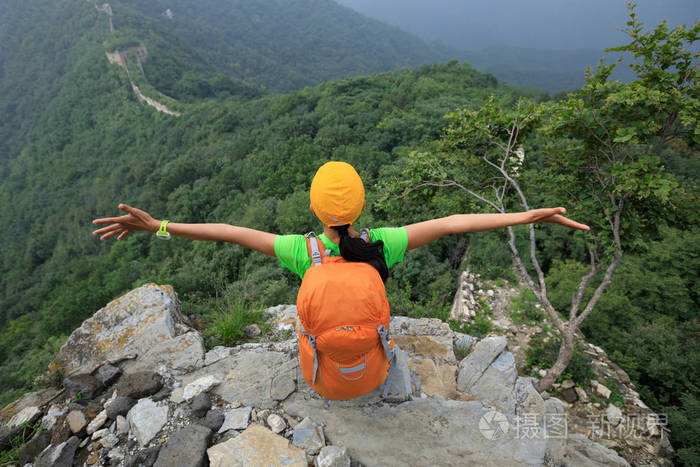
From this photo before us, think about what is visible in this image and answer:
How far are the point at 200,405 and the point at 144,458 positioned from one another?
0.51 metres

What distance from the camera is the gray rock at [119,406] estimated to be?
279 centimetres

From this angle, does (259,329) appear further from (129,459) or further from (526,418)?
(526,418)

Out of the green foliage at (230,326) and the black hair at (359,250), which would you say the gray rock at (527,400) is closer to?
the black hair at (359,250)

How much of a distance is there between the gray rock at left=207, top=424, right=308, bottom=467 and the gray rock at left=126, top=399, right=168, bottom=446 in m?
0.58

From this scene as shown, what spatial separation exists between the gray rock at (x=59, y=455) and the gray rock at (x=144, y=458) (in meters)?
0.51

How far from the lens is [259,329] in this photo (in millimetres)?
4301

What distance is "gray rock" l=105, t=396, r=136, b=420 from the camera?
110 inches

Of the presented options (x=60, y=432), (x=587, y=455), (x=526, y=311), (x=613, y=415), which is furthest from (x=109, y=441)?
(x=526, y=311)

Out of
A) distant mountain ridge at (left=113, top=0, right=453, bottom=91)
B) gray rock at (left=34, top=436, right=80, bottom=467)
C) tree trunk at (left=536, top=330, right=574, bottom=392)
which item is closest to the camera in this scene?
gray rock at (left=34, top=436, right=80, bottom=467)

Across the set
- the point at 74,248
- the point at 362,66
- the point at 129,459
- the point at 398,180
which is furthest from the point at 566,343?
the point at 362,66

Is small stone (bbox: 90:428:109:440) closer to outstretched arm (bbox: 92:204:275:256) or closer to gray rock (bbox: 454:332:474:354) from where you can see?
outstretched arm (bbox: 92:204:275:256)

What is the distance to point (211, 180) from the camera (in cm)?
2580

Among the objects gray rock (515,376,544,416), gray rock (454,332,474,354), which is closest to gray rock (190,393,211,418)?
gray rock (454,332,474,354)

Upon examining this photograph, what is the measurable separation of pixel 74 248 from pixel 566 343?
41.5 m
